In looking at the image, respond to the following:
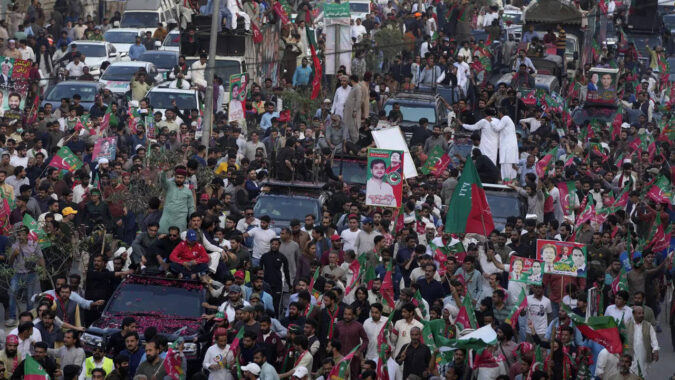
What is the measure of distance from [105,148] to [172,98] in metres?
5.84

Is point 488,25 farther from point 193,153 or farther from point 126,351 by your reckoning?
point 126,351

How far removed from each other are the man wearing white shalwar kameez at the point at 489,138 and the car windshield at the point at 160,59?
12.3 metres

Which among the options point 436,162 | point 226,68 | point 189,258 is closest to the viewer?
point 189,258

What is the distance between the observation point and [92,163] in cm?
2631

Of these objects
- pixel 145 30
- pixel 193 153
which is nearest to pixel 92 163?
pixel 193 153

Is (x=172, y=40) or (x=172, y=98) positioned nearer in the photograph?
(x=172, y=98)

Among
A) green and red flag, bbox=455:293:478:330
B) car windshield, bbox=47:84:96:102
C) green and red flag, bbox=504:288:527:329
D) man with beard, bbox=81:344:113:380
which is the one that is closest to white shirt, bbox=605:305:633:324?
green and red flag, bbox=504:288:527:329

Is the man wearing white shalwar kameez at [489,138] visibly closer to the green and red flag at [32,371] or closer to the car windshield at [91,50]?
the green and red flag at [32,371]

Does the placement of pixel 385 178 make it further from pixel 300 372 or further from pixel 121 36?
pixel 121 36

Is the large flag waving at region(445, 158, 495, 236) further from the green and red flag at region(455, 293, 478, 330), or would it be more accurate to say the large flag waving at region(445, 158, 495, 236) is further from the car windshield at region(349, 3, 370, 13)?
the car windshield at region(349, 3, 370, 13)

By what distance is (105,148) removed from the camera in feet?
85.6

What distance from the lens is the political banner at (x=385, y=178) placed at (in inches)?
930

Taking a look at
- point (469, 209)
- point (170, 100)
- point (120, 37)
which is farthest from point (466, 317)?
point (120, 37)

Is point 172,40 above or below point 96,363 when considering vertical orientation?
below
